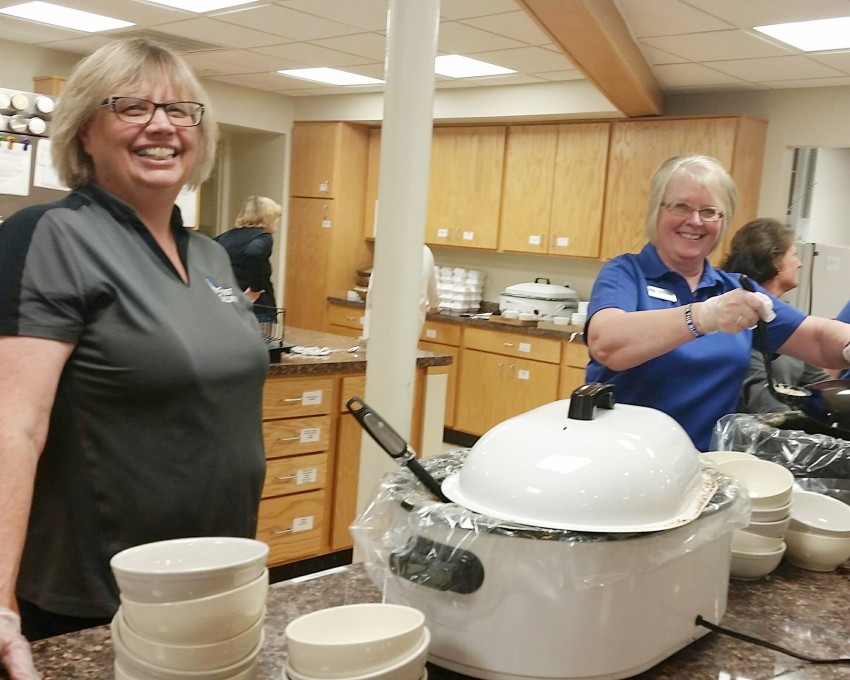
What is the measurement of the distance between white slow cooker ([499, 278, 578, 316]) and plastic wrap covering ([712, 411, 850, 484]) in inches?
165

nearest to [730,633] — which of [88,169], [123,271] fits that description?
[123,271]

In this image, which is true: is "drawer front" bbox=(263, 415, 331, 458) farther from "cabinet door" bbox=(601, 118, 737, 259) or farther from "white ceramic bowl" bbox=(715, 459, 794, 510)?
"cabinet door" bbox=(601, 118, 737, 259)

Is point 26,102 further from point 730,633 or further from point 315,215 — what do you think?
point 730,633

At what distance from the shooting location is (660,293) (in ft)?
5.62

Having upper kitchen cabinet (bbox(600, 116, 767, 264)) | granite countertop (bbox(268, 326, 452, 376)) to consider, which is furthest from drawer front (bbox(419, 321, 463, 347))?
granite countertop (bbox(268, 326, 452, 376))

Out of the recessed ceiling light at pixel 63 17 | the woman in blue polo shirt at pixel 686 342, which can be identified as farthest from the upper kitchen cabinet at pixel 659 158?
the recessed ceiling light at pixel 63 17

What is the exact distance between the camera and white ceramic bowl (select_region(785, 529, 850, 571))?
1.28m

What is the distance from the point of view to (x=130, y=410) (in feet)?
3.73

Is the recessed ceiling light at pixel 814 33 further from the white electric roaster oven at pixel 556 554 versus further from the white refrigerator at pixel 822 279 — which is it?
the white electric roaster oven at pixel 556 554

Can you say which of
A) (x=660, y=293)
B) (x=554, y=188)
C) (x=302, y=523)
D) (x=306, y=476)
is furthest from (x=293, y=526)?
(x=554, y=188)

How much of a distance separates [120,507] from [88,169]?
51 centimetres

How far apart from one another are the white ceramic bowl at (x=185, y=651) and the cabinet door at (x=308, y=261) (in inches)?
239

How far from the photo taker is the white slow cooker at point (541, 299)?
567 cm

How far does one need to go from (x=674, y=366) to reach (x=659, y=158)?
3.84 meters
